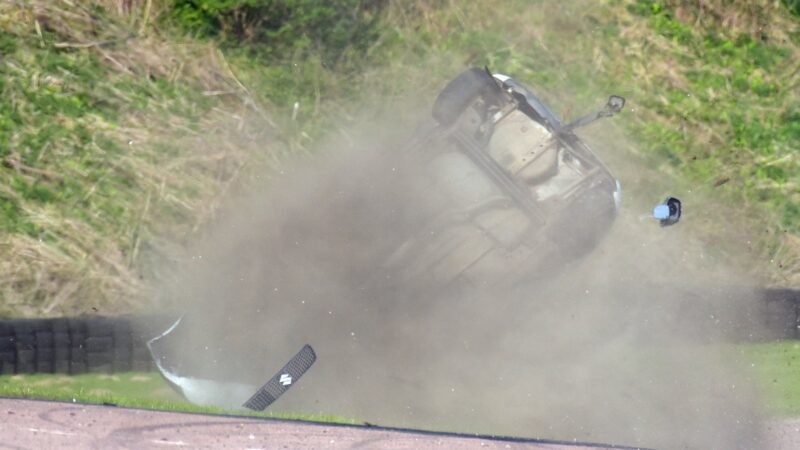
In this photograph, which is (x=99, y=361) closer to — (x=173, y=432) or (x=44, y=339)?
(x=44, y=339)

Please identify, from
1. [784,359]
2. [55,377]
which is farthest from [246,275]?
[784,359]

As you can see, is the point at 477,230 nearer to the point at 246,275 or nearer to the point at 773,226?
the point at 246,275

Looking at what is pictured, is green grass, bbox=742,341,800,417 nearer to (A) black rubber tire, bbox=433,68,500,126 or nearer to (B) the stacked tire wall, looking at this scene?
(A) black rubber tire, bbox=433,68,500,126

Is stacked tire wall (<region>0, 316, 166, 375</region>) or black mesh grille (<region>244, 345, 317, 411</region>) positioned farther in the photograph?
stacked tire wall (<region>0, 316, 166, 375</region>)

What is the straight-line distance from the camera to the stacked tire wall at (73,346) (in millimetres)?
10398

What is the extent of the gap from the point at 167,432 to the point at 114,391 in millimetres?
814

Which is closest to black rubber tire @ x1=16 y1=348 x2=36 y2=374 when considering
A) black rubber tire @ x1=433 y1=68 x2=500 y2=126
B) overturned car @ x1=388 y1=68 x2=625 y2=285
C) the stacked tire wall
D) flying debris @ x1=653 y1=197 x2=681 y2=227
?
the stacked tire wall

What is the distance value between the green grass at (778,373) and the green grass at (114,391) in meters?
4.03

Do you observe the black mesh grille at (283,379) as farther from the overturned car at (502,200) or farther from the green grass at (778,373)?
the green grass at (778,373)

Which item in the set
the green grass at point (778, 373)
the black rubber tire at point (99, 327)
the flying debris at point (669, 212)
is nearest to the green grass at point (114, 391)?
the black rubber tire at point (99, 327)

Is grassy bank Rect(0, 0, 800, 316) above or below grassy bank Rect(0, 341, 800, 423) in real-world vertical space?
above

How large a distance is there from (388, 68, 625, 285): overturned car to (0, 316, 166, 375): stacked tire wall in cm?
235

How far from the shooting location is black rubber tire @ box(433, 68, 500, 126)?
35.2 feet

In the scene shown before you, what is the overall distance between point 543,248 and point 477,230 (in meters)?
0.58
